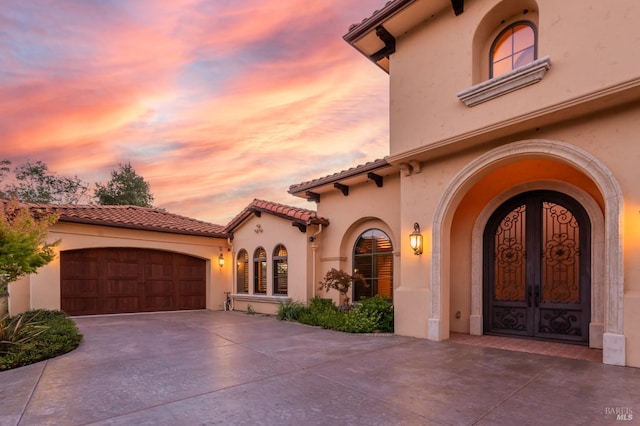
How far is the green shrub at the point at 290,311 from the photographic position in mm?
10391

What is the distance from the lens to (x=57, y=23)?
792 cm

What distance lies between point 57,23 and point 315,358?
9.66 m

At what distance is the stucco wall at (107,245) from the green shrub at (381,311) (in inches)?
306

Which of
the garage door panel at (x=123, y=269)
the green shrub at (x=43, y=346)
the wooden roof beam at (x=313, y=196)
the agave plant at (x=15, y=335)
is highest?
the wooden roof beam at (x=313, y=196)

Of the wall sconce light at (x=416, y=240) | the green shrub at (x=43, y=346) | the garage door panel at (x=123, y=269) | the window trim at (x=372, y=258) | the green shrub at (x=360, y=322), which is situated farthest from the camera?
the garage door panel at (x=123, y=269)

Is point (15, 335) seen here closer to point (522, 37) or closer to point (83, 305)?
point (83, 305)

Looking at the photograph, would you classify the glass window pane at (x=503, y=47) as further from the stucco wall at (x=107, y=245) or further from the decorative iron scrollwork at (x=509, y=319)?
the stucco wall at (x=107, y=245)

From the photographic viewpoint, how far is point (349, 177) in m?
9.88

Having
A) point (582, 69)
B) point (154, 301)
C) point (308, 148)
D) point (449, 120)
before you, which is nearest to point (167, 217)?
point (154, 301)

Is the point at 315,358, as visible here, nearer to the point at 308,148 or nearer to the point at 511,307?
the point at 511,307

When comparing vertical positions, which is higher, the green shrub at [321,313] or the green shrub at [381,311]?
the green shrub at [381,311]

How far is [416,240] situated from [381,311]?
2194 mm

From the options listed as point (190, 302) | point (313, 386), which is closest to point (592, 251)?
point (313, 386)

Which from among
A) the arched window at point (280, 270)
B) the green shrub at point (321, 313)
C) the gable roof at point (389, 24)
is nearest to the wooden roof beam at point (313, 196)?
the arched window at point (280, 270)
